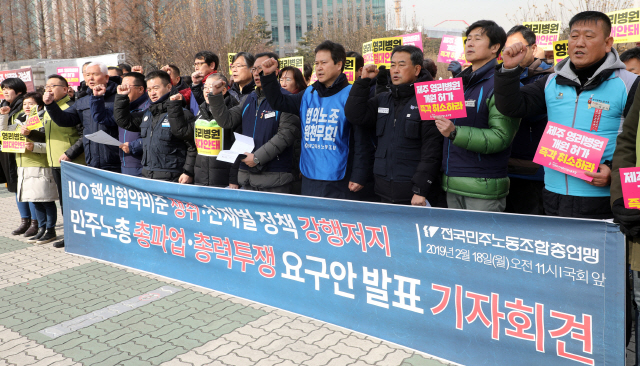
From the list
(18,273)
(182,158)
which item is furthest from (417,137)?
(18,273)

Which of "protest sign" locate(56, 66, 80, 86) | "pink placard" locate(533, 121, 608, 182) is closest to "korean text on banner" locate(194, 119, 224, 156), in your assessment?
"pink placard" locate(533, 121, 608, 182)

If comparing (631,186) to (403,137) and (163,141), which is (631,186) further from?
(163,141)

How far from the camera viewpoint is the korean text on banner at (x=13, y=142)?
6.62 meters

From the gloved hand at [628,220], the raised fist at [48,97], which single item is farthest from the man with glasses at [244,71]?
the gloved hand at [628,220]

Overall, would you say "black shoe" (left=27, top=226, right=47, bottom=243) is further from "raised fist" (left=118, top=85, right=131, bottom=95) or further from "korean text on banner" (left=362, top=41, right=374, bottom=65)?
"korean text on banner" (left=362, top=41, right=374, bottom=65)

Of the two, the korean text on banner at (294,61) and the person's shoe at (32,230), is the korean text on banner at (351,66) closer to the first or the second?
the korean text on banner at (294,61)

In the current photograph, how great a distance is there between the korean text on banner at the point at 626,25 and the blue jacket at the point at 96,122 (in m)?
6.71

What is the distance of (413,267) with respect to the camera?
10.6 ft

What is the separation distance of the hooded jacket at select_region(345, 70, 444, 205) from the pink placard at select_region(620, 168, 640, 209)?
150 centimetres

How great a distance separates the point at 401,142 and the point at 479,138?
73 centimetres

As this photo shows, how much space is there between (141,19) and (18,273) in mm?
21636

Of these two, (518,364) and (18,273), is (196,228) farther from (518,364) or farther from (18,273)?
(518,364)

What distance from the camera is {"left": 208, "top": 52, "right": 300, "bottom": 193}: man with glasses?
4641mm

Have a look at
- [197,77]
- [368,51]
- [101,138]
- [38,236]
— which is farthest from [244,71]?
[38,236]
